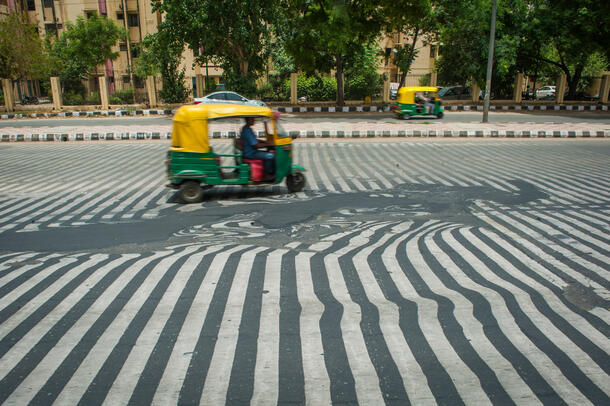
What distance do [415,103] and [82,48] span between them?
100ft

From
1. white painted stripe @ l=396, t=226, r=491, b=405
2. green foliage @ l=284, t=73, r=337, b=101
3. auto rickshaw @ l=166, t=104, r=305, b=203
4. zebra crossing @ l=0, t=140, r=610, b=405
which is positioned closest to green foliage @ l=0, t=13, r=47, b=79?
green foliage @ l=284, t=73, r=337, b=101

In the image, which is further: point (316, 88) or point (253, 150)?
point (316, 88)

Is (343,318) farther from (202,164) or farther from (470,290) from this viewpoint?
(202,164)

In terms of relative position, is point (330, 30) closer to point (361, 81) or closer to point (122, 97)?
point (361, 81)

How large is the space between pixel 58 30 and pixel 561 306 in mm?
54723

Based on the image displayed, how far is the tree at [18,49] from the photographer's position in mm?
30953

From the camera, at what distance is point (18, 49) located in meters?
31.2

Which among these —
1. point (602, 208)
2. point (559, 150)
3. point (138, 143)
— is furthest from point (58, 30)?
point (602, 208)

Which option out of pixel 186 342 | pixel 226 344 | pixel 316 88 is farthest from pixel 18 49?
pixel 226 344

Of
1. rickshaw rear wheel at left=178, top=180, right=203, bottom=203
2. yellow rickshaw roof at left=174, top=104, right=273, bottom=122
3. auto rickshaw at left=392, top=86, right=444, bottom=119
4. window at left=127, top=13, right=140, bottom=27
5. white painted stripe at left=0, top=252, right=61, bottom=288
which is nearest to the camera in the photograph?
white painted stripe at left=0, top=252, right=61, bottom=288

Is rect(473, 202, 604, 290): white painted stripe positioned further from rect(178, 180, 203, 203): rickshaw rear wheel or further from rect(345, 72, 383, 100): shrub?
rect(345, 72, 383, 100): shrub

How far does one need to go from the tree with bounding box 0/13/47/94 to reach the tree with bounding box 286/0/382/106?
62.1 ft

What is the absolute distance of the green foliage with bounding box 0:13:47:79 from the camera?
102 ft

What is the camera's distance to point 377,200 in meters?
8.00
